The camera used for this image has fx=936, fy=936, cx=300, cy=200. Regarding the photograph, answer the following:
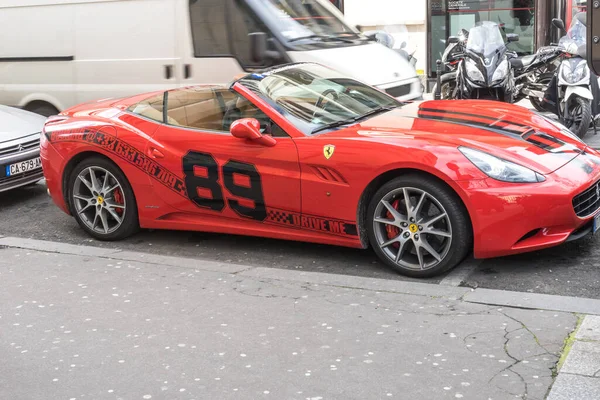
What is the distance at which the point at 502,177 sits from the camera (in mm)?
5594

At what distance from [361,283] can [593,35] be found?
85.6 inches

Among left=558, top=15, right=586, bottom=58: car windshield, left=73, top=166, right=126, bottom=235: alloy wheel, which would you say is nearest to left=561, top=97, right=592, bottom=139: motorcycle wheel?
left=558, top=15, right=586, bottom=58: car windshield

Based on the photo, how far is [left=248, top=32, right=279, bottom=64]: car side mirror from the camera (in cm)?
963

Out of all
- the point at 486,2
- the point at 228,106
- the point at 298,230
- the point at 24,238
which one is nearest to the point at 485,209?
Result: the point at 298,230

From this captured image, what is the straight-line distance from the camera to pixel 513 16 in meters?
17.2

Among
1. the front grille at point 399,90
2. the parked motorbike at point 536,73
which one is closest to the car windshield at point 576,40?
the parked motorbike at point 536,73

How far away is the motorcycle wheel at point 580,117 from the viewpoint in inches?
422

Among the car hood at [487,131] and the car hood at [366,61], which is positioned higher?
the car hood at [366,61]

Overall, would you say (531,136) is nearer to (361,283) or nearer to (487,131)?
(487,131)

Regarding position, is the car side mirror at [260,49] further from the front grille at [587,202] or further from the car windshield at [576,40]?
the front grille at [587,202]

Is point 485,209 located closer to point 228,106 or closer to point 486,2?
point 228,106

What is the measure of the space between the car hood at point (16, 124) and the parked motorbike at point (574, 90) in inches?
235

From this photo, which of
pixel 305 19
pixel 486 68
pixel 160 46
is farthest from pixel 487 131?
pixel 486 68

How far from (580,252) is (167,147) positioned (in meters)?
3.00
